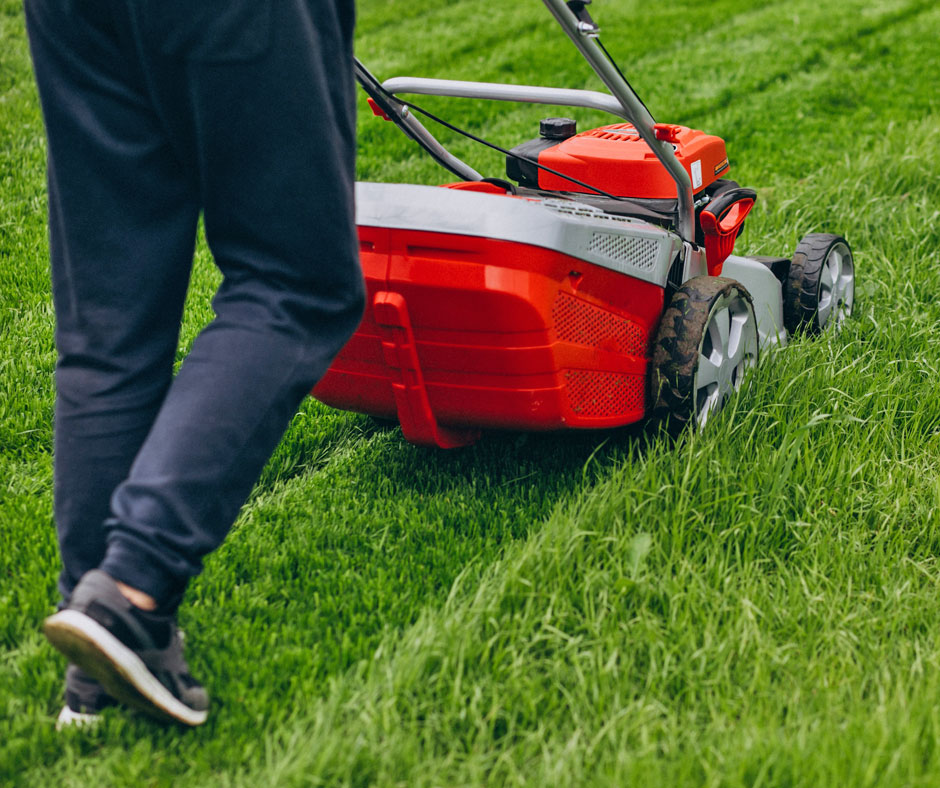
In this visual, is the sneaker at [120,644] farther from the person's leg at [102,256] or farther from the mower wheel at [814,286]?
the mower wheel at [814,286]

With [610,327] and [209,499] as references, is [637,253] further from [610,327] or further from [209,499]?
[209,499]

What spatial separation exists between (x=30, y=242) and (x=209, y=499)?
8.74 ft

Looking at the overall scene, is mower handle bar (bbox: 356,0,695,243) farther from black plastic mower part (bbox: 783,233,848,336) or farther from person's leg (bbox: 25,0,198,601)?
person's leg (bbox: 25,0,198,601)

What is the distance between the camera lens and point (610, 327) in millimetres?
2160

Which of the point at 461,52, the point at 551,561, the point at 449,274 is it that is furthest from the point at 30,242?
the point at 461,52

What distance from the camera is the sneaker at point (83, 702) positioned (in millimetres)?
1571

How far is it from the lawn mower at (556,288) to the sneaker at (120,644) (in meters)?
0.76

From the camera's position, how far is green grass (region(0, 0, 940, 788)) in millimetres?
1529

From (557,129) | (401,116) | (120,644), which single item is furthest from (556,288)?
(120,644)

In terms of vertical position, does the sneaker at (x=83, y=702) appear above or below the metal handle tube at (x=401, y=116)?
below

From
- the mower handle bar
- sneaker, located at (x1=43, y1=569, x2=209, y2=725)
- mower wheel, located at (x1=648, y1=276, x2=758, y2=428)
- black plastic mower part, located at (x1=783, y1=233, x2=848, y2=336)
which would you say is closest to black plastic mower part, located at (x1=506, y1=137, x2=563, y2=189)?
the mower handle bar

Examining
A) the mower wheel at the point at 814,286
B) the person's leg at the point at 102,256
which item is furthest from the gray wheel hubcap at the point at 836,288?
the person's leg at the point at 102,256

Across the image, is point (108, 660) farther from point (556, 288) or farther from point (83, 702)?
point (556, 288)

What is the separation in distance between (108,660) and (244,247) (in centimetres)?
57
